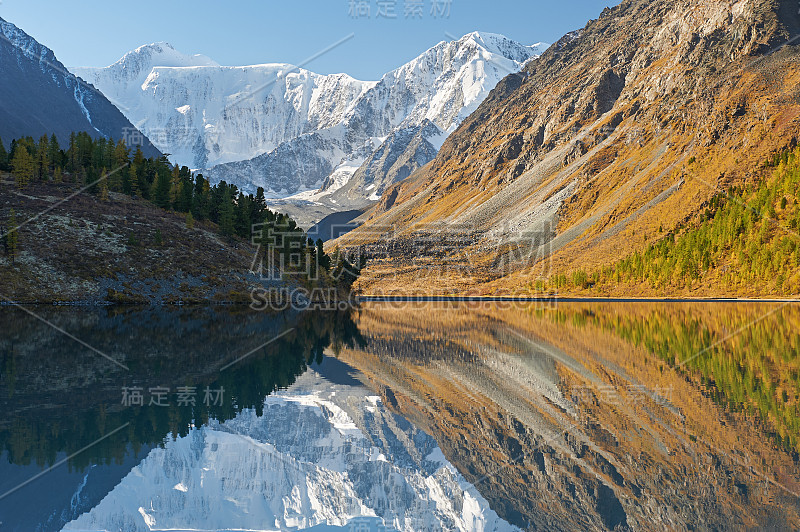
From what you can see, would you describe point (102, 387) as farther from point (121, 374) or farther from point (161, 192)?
point (161, 192)

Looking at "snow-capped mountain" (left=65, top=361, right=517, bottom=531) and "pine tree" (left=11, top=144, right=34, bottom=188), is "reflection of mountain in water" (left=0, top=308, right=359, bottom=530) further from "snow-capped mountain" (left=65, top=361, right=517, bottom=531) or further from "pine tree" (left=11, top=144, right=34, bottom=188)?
"pine tree" (left=11, top=144, right=34, bottom=188)

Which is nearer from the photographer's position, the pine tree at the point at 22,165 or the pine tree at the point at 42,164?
the pine tree at the point at 22,165

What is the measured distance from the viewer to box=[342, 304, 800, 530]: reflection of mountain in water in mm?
13250

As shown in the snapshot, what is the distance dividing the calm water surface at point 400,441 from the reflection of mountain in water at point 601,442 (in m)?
0.08

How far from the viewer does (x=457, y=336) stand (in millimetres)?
57844

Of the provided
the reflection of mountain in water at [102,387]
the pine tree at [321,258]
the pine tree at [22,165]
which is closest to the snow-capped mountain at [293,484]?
the reflection of mountain in water at [102,387]

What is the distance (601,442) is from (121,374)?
23147 mm

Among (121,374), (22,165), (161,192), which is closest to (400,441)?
(121,374)

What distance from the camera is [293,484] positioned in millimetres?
15781

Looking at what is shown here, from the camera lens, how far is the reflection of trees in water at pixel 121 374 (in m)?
18.4

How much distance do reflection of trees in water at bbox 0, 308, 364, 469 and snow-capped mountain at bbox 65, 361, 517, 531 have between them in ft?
5.90

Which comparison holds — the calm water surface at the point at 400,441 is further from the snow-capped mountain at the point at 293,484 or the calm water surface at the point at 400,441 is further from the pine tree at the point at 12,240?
the pine tree at the point at 12,240

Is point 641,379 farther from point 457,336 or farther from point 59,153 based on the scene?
point 59,153

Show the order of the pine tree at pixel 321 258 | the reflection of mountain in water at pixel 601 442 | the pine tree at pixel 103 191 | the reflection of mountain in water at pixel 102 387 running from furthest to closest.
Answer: the pine tree at pixel 321 258 → the pine tree at pixel 103 191 → the reflection of mountain in water at pixel 102 387 → the reflection of mountain in water at pixel 601 442
